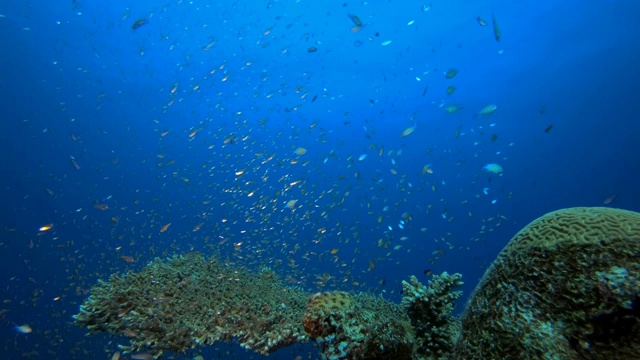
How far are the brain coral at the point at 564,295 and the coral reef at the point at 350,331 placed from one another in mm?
938

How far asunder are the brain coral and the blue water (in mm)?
7759

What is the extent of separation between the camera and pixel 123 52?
123 ft

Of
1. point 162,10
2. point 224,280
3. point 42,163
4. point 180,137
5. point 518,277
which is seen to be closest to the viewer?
point 518,277

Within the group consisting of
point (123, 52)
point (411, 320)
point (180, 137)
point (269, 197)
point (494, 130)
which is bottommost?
point (494, 130)

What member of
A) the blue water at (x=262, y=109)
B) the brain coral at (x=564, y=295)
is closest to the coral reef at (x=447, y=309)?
the brain coral at (x=564, y=295)

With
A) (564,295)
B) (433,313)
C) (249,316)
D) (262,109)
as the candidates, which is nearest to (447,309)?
(433,313)

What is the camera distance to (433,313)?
6016 mm

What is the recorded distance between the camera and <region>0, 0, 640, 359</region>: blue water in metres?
24.6

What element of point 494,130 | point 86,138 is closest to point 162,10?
point 86,138

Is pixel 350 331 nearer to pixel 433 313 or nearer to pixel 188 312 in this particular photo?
pixel 433 313

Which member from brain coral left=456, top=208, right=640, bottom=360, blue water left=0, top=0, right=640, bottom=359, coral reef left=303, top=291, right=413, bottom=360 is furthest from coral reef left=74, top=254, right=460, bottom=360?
blue water left=0, top=0, right=640, bottom=359

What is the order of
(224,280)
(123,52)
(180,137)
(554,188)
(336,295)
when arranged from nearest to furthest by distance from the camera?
(336,295), (224,280), (123,52), (180,137), (554,188)

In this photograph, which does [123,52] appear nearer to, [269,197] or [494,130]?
[269,197]

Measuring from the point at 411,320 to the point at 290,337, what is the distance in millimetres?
2033
